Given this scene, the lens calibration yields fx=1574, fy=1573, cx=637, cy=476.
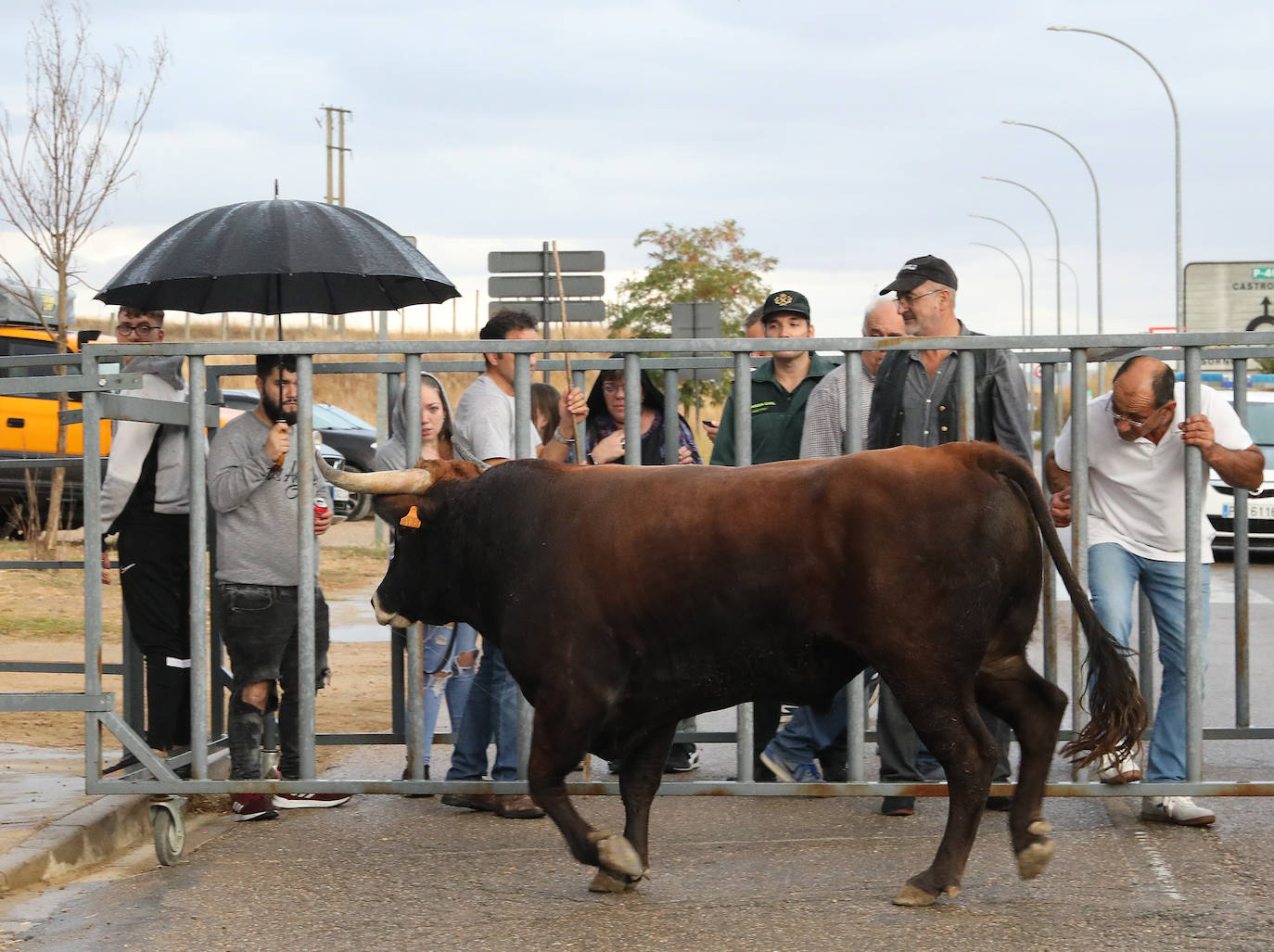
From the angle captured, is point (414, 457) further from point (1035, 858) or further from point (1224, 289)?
point (1224, 289)

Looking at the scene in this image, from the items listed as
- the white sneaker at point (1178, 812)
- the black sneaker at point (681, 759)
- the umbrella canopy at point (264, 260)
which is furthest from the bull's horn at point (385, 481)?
the white sneaker at point (1178, 812)

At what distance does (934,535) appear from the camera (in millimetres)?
4781

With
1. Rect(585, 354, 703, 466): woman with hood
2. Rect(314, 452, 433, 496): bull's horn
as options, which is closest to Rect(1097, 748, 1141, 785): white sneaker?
Rect(585, 354, 703, 466): woman with hood

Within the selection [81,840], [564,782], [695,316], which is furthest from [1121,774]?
[695,316]

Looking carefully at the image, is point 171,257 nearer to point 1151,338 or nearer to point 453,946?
point 453,946

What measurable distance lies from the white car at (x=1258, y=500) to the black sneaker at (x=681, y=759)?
923 cm

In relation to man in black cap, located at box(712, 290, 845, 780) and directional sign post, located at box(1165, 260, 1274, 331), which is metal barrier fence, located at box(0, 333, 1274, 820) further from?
directional sign post, located at box(1165, 260, 1274, 331)

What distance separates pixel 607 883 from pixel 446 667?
62.3 inches

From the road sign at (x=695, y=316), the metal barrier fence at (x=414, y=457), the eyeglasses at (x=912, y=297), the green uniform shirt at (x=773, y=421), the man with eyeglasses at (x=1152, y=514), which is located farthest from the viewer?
the road sign at (x=695, y=316)

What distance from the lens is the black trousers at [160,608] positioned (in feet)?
22.9

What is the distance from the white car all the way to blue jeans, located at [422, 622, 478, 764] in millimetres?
10483

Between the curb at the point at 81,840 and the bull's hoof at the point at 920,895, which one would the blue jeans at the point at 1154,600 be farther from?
the curb at the point at 81,840

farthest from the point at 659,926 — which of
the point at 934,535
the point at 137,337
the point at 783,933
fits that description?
the point at 137,337

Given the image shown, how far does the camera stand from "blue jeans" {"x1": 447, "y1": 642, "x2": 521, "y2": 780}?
6535 mm
